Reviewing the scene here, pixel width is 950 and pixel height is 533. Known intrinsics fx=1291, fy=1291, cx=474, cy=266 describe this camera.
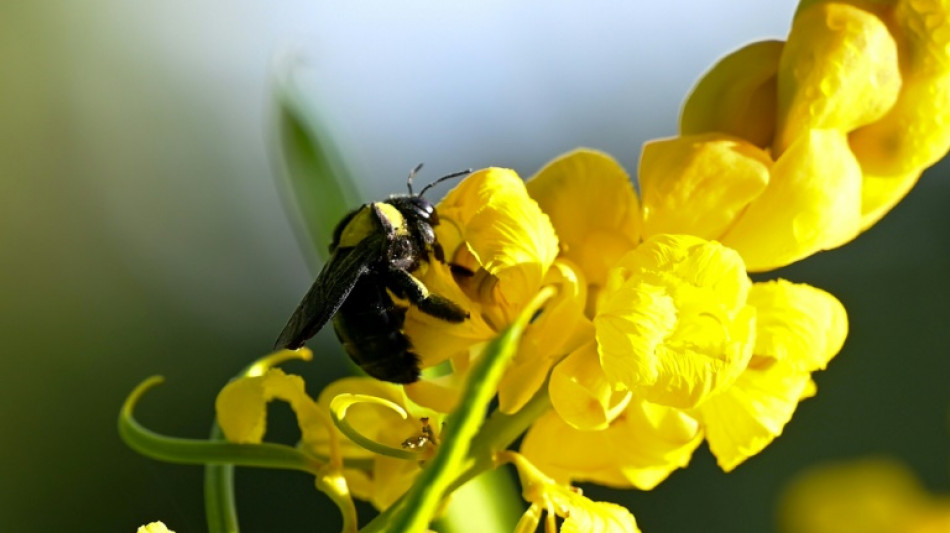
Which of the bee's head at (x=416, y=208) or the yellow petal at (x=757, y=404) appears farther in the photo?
the bee's head at (x=416, y=208)

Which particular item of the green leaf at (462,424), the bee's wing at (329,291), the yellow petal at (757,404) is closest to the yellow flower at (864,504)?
the yellow petal at (757,404)

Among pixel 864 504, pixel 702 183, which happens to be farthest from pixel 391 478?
pixel 864 504

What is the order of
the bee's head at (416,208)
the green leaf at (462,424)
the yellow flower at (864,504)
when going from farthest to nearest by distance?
1. the yellow flower at (864,504)
2. the bee's head at (416,208)
3. the green leaf at (462,424)

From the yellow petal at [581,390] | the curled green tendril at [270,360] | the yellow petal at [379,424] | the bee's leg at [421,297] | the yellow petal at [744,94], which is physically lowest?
the yellow petal at [379,424]

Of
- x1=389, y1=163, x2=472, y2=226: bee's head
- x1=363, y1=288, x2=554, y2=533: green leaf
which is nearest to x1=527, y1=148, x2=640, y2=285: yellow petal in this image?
x1=389, y1=163, x2=472, y2=226: bee's head

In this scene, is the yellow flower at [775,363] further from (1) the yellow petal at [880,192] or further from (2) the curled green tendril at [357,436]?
(2) the curled green tendril at [357,436]

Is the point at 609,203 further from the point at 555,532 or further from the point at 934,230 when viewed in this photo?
the point at 934,230
